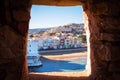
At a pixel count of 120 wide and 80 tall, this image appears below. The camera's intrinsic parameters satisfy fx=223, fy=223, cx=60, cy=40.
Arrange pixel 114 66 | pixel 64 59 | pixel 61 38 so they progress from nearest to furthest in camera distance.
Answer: pixel 114 66
pixel 64 59
pixel 61 38

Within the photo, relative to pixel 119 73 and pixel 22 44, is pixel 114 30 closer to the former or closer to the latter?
pixel 119 73

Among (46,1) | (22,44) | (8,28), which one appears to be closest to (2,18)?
(8,28)

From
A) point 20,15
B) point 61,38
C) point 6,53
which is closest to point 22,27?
point 20,15

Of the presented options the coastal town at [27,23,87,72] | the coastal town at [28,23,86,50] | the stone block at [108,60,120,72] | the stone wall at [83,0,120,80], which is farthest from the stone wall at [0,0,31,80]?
the coastal town at [28,23,86,50]

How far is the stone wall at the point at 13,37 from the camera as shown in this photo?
271 cm

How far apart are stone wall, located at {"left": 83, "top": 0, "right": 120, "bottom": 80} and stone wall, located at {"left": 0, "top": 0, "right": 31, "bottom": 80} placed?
3.53 feet

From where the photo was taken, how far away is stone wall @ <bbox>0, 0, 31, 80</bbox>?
8.88 ft

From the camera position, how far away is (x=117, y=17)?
3229mm

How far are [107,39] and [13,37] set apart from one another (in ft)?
4.45

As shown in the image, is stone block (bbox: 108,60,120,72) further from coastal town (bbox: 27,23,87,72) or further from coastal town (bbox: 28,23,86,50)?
coastal town (bbox: 28,23,86,50)

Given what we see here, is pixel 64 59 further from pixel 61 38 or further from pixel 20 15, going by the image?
pixel 20 15

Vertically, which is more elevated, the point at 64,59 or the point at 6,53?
the point at 6,53

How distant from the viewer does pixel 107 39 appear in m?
3.24

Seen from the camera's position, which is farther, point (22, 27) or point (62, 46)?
point (62, 46)
